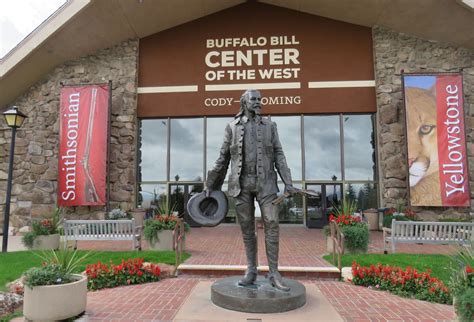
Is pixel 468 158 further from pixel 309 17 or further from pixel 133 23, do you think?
pixel 133 23

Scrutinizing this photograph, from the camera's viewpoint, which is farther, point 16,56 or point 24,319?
point 16,56

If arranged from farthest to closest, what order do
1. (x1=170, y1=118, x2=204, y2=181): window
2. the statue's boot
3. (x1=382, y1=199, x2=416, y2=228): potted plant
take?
1. (x1=170, y1=118, x2=204, y2=181): window
2. (x1=382, y1=199, x2=416, y2=228): potted plant
3. the statue's boot

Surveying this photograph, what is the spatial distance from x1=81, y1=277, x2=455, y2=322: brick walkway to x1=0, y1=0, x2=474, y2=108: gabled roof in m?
11.5

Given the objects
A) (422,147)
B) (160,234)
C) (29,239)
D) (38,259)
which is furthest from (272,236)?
(422,147)

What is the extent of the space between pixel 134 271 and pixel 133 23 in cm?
1165

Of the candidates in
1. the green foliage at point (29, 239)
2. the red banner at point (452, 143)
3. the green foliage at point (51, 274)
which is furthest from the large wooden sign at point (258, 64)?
the green foliage at point (51, 274)

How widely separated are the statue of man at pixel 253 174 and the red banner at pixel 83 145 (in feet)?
34.3

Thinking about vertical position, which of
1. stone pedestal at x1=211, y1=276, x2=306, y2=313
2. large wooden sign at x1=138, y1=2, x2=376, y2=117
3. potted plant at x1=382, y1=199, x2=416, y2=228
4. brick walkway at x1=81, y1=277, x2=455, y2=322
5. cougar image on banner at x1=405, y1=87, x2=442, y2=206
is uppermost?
large wooden sign at x1=138, y1=2, x2=376, y2=117

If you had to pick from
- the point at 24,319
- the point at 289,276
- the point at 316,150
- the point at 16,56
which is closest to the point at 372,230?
the point at 316,150

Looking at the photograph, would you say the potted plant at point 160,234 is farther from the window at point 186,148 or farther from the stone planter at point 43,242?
the window at point 186,148

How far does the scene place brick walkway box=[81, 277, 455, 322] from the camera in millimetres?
4320

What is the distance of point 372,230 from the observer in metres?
13.8

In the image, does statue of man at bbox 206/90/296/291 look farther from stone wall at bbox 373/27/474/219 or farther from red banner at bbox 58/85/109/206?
stone wall at bbox 373/27/474/219

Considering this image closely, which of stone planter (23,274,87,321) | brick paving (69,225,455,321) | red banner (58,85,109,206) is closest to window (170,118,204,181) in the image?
red banner (58,85,109,206)
